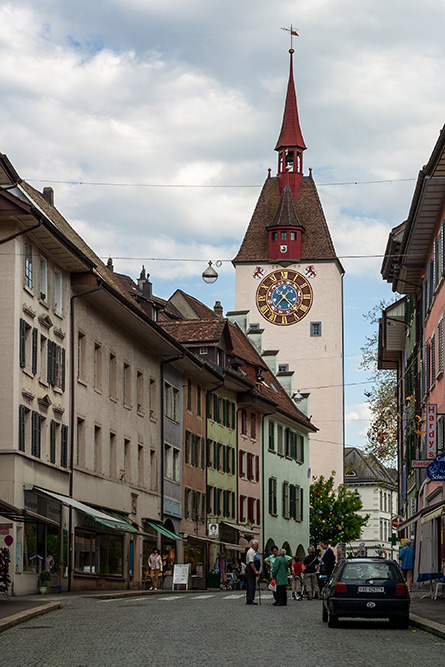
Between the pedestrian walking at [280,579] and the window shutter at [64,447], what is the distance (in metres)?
9.86

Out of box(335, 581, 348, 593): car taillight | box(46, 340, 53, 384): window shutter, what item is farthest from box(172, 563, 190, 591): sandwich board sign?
box(335, 581, 348, 593): car taillight

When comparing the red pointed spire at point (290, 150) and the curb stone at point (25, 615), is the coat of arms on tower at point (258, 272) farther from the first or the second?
the curb stone at point (25, 615)

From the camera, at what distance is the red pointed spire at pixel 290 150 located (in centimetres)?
11556

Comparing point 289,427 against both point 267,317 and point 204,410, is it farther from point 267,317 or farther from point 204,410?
point 267,317

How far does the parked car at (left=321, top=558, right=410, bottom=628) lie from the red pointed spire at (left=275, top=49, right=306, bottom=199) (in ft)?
313

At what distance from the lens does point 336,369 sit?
105438 mm

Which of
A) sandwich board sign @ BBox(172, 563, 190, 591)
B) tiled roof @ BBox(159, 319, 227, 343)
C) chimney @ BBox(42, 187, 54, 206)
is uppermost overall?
chimney @ BBox(42, 187, 54, 206)

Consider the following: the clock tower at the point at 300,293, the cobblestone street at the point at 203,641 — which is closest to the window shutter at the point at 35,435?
the cobblestone street at the point at 203,641

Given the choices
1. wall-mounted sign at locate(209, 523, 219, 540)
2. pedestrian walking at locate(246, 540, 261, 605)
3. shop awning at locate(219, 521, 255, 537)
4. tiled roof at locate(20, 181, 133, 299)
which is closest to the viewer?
pedestrian walking at locate(246, 540, 261, 605)

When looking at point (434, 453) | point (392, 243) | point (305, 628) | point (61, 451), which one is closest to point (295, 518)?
point (392, 243)

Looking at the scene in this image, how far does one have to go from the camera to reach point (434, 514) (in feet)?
98.9

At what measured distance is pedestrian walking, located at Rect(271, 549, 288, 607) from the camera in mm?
29906

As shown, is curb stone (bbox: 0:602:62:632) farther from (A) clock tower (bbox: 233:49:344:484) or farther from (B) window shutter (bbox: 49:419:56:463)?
(A) clock tower (bbox: 233:49:344:484)

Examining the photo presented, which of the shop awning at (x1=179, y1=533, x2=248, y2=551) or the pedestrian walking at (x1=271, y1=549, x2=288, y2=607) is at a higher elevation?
the pedestrian walking at (x1=271, y1=549, x2=288, y2=607)
